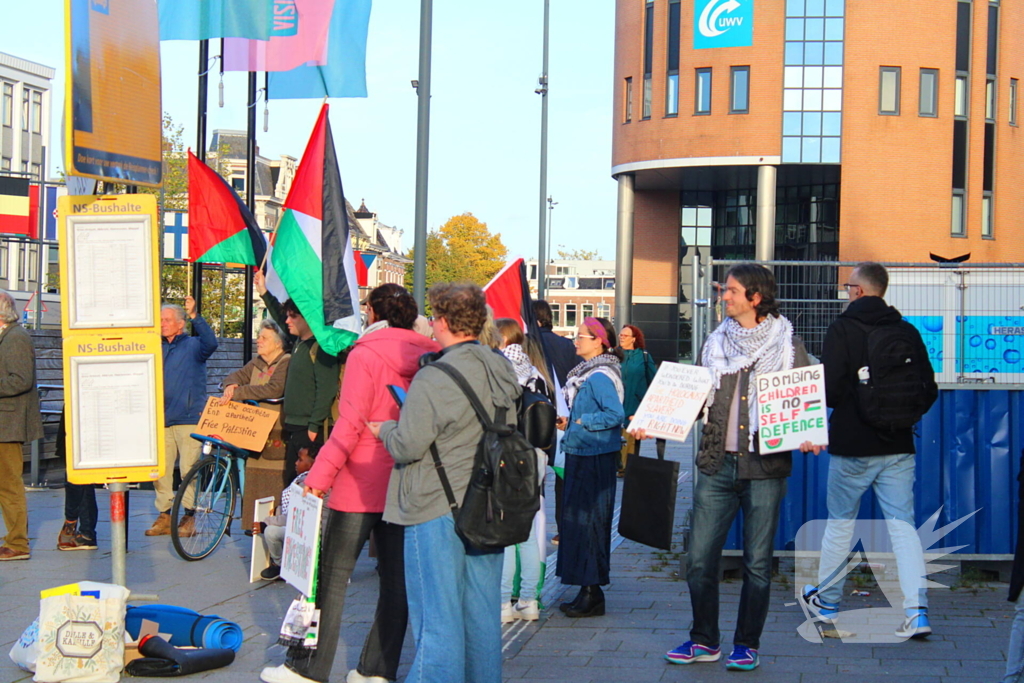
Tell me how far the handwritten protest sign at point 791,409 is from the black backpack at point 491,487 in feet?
4.85

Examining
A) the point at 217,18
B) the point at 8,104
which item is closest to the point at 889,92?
the point at 217,18

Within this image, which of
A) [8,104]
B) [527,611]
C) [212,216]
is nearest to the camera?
[527,611]

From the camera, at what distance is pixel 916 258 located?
127 feet

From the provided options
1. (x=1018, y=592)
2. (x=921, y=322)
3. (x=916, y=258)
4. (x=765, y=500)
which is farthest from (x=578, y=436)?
(x=916, y=258)

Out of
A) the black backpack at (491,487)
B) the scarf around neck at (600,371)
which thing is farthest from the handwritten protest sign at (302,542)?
the scarf around neck at (600,371)

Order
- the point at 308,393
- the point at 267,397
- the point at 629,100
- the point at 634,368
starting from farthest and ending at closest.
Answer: the point at 629,100 → the point at 634,368 → the point at 267,397 → the point at 308,393

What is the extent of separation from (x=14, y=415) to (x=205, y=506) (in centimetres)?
152

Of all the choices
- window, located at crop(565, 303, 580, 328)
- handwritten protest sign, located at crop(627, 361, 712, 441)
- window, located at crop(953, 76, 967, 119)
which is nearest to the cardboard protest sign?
handwritten protest sign, located at crop(627, 361, 712, 441)

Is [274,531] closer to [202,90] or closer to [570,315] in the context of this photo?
[202,90]

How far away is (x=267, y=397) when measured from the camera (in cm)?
→ 840

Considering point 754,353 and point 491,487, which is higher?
point 754,353

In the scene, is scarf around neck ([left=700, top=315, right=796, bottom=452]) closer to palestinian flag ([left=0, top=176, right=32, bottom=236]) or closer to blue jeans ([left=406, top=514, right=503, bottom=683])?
blue jeans ([left=406, top=514, right=503, bottom=683])

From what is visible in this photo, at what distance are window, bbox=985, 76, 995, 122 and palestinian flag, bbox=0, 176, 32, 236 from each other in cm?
3137

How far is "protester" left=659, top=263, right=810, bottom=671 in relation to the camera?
18.1 feet
